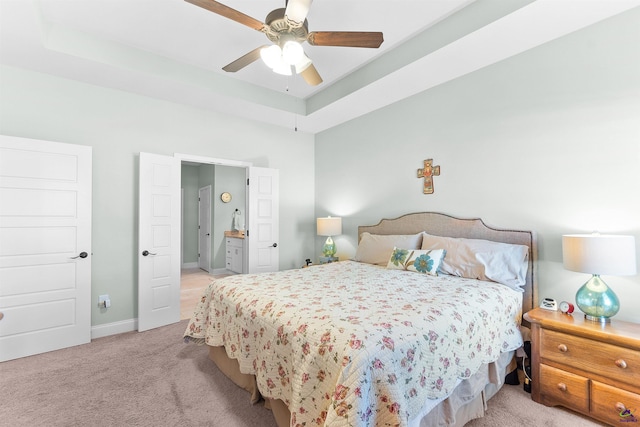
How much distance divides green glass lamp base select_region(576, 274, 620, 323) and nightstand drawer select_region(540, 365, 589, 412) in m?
0.42

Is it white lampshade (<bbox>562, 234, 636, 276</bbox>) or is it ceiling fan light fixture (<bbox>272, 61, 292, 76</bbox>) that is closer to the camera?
white lampshade (<bbox>562, 234, 636, 276</bbox>)

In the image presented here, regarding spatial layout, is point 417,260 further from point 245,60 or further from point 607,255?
point 245,60

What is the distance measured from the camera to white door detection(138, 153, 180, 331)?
342 cm

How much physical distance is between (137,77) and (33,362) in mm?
2924

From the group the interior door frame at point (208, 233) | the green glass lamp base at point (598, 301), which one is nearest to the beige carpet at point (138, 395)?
the green glass lamp base at point (598, 301)

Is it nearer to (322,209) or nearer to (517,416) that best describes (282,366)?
(517,416)

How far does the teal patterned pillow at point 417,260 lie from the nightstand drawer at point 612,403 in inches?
48.3

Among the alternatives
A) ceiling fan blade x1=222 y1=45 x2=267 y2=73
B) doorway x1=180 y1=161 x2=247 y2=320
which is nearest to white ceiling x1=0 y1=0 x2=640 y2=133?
ceiling fan blade x1=222 y1=45 x2=267 y2=73

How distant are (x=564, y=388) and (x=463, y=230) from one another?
146 centimetres

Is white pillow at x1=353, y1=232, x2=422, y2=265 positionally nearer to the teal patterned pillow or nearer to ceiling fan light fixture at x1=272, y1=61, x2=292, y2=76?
the teal patterned pillow

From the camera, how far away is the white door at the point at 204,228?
6895mm

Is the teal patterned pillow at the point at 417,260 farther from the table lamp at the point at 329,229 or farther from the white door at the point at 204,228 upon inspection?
the white door at the point at 204,228

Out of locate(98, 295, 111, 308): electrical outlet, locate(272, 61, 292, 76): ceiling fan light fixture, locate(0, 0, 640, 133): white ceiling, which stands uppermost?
locate(0, 0, 640, 133): white ceiling

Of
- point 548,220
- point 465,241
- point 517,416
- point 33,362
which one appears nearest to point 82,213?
point 33,362
